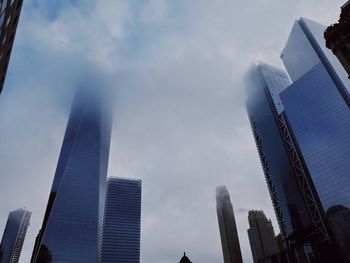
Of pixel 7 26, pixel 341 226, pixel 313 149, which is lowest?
pixel 341 226

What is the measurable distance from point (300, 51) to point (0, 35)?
6831 inches

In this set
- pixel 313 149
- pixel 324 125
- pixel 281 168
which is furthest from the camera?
pixel 281 168

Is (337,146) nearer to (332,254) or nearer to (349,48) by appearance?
(332,254)

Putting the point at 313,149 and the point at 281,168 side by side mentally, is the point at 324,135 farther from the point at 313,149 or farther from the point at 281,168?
the point at 281,168

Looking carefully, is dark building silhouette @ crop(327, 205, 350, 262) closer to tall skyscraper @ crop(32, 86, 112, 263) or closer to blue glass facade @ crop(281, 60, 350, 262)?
blue glass facade @ crop(281, 60, 350, 262)

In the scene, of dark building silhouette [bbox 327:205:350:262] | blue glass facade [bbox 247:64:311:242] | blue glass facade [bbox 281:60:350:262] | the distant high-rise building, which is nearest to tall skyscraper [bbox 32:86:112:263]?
blue glass facade [bbox 247:64:311:242]

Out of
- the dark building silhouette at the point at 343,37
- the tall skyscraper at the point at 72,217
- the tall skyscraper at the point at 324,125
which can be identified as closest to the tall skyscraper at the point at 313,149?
the tall skyscraper at the point at 324,125

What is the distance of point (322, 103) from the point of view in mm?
143250

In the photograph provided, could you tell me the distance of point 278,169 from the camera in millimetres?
170875

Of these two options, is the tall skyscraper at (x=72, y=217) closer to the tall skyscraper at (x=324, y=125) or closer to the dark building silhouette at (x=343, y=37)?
the tall skyscraper at (x=324, y=125)

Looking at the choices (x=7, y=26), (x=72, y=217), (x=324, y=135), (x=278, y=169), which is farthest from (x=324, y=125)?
(x=72, y=217)

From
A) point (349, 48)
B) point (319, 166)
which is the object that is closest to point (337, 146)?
point (319, 166)

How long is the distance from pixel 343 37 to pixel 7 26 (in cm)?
4268

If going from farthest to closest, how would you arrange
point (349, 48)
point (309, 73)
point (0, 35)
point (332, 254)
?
point (309, 73)
point (332, 254)
point (0, 35)
point (349, 48)
